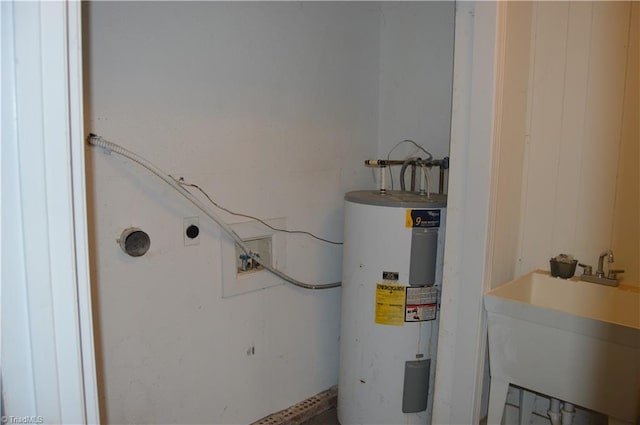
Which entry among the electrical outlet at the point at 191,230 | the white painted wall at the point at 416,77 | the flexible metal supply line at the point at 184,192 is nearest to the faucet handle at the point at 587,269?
the white painted wall at the point at 416,77

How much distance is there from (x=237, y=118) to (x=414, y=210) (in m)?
0.80

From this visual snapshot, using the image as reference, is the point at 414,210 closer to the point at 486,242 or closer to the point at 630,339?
the point at 486,242

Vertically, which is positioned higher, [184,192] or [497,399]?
[184,192]

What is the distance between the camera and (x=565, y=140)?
5.31ft

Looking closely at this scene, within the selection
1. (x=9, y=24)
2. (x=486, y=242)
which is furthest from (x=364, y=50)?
(x=9, y=24)

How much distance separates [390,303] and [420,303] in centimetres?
12

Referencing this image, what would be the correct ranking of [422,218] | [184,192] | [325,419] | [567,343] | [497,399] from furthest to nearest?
1. [325,419]
2. [422,218]
3. [184,192]
4. [497,399]
5. [567,343]

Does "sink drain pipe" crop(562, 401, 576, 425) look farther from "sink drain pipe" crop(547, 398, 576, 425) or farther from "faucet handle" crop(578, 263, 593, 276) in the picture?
"faucet handle" crop(578, 263, 593, 276)

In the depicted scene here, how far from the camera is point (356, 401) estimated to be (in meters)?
1.92

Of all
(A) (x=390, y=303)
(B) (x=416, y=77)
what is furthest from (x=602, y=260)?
(B) (x=416, y=77)

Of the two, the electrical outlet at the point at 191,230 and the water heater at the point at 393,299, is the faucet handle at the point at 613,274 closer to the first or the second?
the water heater at the point at 393,299

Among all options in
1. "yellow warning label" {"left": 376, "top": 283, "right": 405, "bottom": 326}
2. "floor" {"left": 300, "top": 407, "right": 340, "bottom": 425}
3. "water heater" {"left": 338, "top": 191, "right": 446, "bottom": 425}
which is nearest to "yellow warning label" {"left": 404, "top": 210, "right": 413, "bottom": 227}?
"water heater" {"left": 338, "top": 191, "right": 446, "bottom": 425}

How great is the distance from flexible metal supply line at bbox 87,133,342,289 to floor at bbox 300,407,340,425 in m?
0.66

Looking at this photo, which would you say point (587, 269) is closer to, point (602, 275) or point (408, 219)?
point (602, 275)
